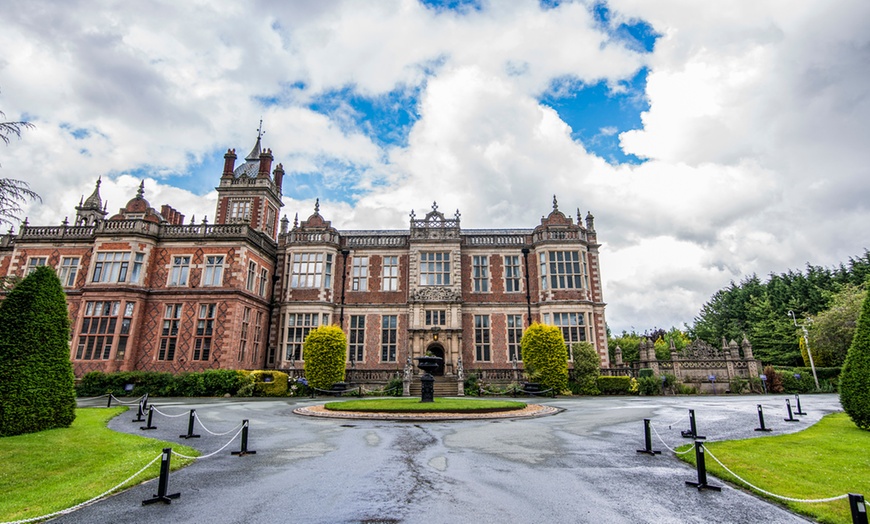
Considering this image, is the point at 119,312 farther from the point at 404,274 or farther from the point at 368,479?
the point at 368,479

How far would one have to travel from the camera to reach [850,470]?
860 cm

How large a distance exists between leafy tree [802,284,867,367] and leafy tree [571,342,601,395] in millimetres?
26952

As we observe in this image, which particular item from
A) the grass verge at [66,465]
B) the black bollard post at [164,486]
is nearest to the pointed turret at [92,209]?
the grass verge at [66,465]

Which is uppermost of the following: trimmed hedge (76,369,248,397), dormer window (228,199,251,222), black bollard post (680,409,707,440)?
dormer window (228,199,251,222)

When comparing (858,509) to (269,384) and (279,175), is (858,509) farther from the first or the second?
(279,175)

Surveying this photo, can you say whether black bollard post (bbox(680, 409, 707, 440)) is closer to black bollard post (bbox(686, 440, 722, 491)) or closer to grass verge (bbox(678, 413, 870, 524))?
grass verge (bbox(678, 413, 870, 524))

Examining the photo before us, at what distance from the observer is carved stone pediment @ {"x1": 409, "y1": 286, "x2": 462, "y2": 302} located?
3400cm

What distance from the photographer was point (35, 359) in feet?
42.2

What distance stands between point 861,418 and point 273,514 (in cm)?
1578

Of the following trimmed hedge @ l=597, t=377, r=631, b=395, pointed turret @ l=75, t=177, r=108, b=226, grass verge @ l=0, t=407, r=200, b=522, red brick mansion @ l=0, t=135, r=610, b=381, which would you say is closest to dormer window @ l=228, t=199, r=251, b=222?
red brick mansion @ l=0, t=135, r=610, b=381

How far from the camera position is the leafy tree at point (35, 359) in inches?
477

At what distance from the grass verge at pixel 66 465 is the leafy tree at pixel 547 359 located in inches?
861

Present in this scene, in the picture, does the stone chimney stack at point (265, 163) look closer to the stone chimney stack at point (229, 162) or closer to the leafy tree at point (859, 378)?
the stone chimney stack at point (229, 162)

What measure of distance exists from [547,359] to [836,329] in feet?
109
